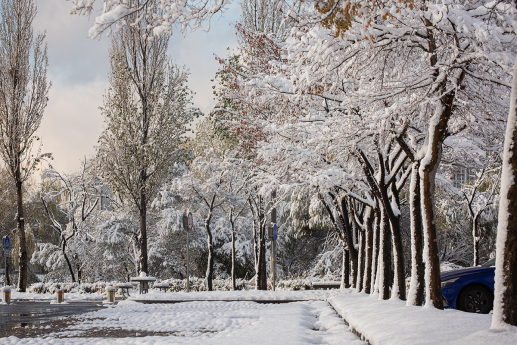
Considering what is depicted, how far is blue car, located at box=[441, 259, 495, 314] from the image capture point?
1066cm

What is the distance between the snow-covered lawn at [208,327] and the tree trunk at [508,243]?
2329 millimetres

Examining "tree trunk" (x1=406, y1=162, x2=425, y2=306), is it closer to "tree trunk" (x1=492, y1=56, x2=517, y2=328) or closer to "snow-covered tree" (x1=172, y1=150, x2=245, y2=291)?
"tree trunk" (x1=492, y1=56, x2=517, y2=328)

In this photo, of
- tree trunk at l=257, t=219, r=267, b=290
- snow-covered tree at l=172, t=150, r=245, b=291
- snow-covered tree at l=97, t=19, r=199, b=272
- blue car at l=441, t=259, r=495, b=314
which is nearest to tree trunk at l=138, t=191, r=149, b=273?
snow-covered tree at l=97, t=19, r=199, b=272

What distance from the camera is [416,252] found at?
411 inches

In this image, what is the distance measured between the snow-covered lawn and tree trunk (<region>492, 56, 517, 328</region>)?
7.64ft

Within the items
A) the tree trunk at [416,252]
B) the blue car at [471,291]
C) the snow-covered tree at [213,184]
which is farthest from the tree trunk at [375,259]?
the snow-covered tree at [213,184]

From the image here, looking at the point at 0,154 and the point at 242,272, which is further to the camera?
the point at 242,272

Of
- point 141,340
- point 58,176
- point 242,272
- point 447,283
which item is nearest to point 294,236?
point 242,272

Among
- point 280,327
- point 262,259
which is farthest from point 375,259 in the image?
point 262,259

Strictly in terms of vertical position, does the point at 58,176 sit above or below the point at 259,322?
above

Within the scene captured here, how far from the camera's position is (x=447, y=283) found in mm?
10859

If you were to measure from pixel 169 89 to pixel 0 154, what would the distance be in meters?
9.26

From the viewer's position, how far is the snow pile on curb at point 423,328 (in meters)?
5.52

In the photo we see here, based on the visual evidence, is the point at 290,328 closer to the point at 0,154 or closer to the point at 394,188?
the point at 394,188
